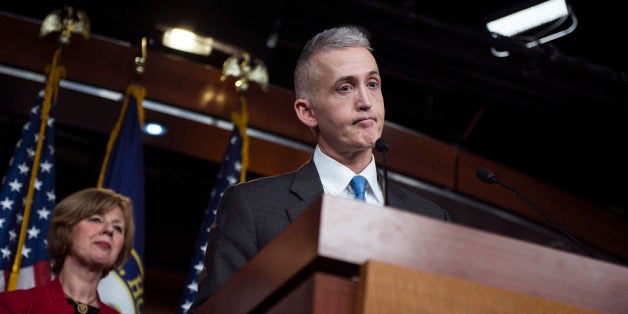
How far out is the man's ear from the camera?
2.01 meters

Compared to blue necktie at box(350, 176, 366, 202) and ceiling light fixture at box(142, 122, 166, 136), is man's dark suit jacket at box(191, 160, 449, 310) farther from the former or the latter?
ceiling light fixture at box(142, 122, 166, 136)

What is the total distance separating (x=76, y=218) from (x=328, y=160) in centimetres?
169

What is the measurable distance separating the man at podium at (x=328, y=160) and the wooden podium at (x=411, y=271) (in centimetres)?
48

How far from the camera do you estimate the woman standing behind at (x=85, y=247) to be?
10.2 ft

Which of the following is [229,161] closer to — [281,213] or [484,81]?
[484,81]

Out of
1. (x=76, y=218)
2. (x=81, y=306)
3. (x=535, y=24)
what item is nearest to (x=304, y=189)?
(x=81, y=306)

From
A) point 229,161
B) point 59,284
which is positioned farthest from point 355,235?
point 229,161

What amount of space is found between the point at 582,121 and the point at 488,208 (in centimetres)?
80

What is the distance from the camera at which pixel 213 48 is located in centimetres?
497

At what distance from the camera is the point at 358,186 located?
72.7 inches

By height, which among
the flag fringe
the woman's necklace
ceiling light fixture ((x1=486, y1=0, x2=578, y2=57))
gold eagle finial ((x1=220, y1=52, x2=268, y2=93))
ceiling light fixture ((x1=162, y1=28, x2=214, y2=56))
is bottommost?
the woman's necklace

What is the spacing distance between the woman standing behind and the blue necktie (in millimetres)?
1604

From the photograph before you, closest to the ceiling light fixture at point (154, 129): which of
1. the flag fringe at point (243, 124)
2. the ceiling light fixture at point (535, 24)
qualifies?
the flag fringe at point (243, 124)

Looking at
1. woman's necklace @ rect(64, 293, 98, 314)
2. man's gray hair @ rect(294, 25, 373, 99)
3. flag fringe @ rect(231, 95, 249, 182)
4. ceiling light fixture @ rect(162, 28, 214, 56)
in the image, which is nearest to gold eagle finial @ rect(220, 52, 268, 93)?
flag fringe @ rect(231, 95, 249, 182)
